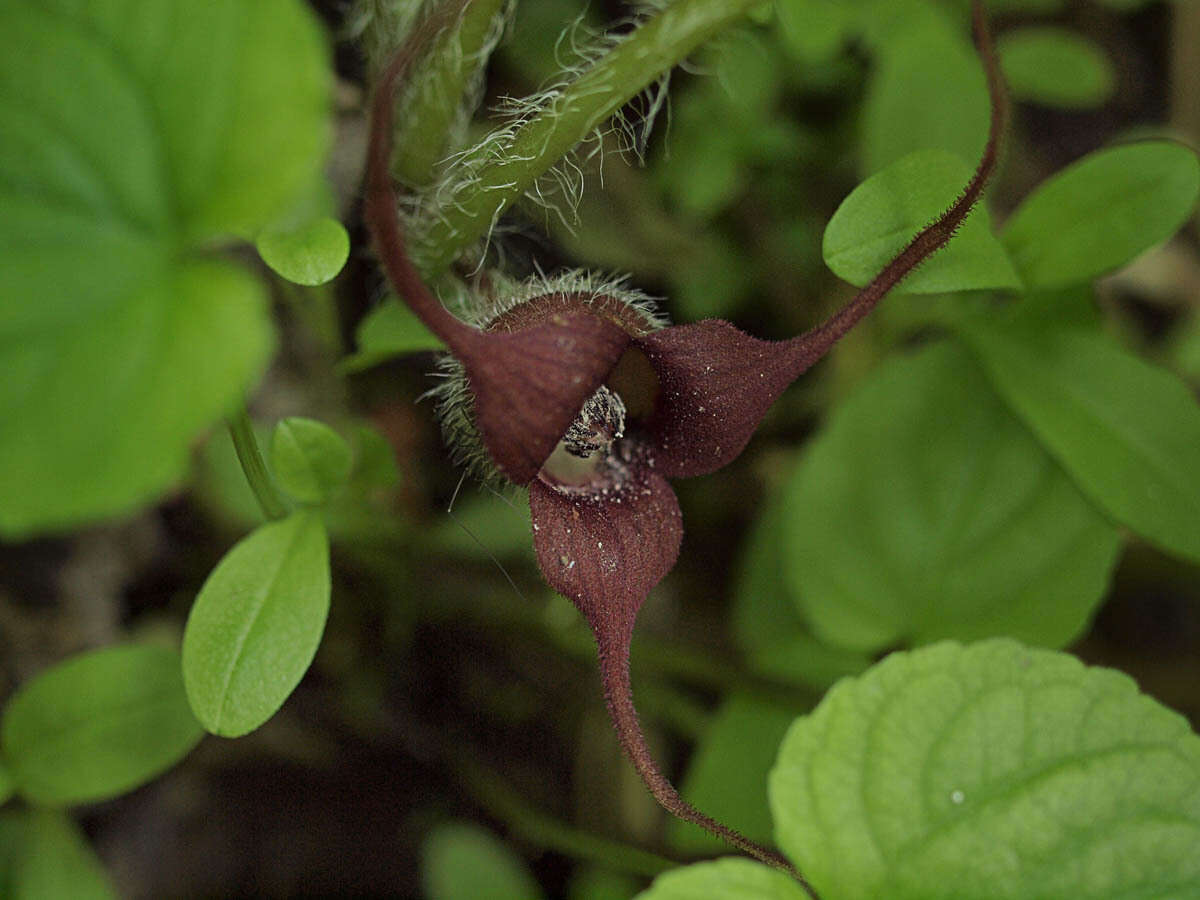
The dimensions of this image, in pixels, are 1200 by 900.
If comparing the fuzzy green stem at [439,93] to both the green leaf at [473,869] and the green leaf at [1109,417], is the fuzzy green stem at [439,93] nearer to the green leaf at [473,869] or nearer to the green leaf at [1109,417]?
the green leaf at [1109,417]

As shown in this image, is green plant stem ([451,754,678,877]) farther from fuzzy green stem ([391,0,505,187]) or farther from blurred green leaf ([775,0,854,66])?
blurred green leaf ([775,0,854,66])

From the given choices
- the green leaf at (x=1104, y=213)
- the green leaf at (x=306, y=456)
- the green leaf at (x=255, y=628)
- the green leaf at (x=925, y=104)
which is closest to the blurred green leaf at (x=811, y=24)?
the green leaf at (x=925, y=104)

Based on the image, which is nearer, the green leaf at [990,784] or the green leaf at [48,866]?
the green leaf at [990,784]

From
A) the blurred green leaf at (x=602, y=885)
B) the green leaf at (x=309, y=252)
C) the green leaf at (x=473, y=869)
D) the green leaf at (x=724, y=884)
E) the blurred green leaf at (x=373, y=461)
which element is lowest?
the green leaf at (x=473, y=869)

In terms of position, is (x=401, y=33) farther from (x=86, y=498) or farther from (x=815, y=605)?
(x=815, y=605)

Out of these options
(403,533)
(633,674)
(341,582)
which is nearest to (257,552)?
(403,533)

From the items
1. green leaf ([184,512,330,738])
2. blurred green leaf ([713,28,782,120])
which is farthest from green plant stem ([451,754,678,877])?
blurred green leaf ([713,28,782,120])

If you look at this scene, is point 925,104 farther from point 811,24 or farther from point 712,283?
point 712,283
